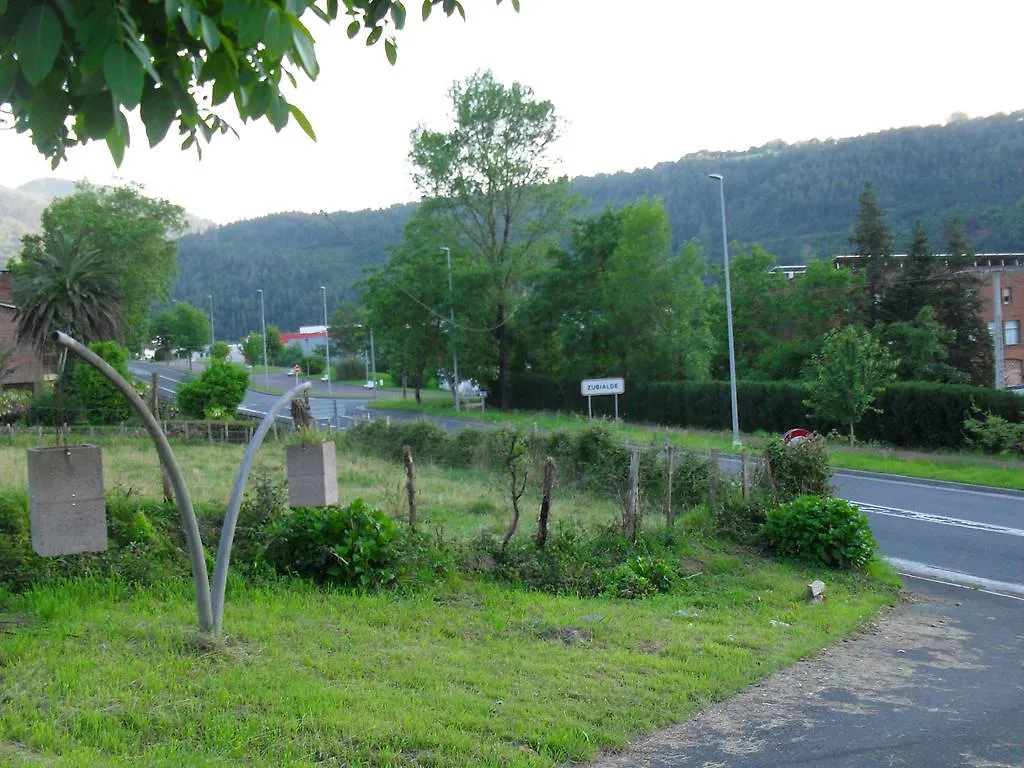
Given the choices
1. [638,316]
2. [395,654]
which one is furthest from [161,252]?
[395,654]

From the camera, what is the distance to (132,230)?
6450 cm

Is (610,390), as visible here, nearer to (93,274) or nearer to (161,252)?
(93,274)

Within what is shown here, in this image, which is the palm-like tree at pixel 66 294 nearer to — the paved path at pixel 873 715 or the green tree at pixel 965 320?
the green tree at pixel 965 320

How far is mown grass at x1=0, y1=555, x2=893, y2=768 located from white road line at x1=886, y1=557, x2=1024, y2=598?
4610mm

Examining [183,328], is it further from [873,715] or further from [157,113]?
[157,113]

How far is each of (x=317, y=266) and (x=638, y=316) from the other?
324ft

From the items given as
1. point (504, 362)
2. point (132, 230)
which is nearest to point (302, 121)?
point (504, 362)

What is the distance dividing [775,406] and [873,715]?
35.8m

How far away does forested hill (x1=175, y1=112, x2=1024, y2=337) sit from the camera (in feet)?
350

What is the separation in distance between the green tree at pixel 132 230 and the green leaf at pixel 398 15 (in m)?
61.3

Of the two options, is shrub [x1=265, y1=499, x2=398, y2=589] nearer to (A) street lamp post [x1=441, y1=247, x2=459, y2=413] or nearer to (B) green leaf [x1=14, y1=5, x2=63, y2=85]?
(B) green leaf [x1=14, y1=5, x2=63, y2=85]

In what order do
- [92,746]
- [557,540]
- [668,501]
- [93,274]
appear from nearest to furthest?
[92,746] < [557,540] < [668,501] < [93,274]

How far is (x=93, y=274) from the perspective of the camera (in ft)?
154

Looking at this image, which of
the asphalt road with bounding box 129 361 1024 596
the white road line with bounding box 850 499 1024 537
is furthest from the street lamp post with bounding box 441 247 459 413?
the white road line with bounding box 850 499 1024 537
